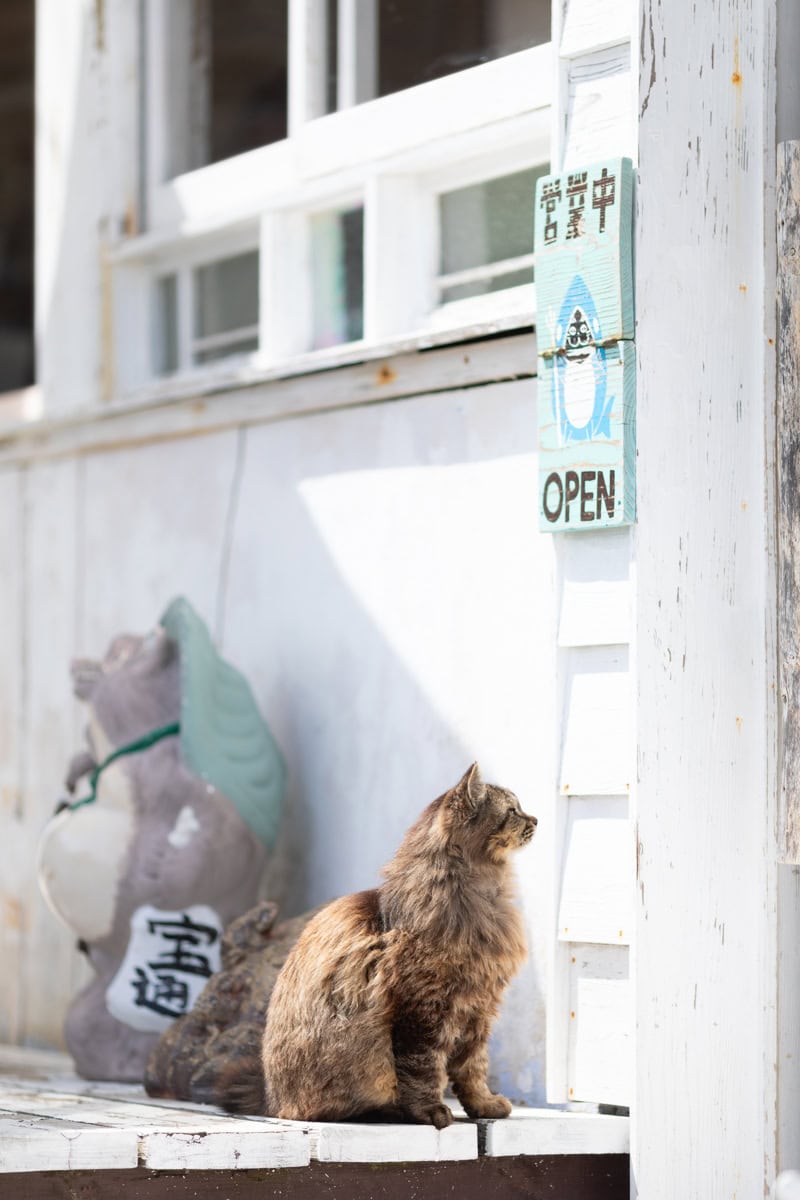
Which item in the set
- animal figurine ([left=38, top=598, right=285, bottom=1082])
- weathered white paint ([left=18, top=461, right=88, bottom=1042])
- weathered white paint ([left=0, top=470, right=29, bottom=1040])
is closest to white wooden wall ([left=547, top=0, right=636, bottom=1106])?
animal figurine ([left=38, top=598, right=285, bottom=1082])

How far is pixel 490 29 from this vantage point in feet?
14.3

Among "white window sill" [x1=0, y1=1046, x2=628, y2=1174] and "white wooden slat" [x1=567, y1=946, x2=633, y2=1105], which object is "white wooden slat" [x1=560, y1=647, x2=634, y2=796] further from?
"white window sill" [x1=0, y1=1046, x2=628, y2=1174]

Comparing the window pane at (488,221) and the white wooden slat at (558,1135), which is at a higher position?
the window pane at (488,221)

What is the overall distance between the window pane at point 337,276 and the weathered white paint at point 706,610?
1538 millimetres

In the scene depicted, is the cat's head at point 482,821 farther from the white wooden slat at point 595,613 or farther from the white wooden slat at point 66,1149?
the white wooden slat at point 66,1149

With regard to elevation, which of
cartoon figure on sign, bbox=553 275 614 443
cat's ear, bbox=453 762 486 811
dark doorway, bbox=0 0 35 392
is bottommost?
cat's ear, bbox=453 762 486 811

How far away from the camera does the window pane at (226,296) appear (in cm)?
528

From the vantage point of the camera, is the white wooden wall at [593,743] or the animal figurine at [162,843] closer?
the white wooden wall at [593,743]

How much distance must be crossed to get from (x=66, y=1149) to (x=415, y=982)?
0.69 m

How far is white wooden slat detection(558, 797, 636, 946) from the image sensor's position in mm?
3334

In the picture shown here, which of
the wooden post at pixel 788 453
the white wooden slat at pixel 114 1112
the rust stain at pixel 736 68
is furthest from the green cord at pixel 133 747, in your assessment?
the rust stain at pixel 736 68

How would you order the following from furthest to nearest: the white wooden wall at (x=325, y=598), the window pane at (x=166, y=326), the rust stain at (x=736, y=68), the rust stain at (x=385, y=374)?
the window pane at (x=166, y=326) → the rust stain at (x=385, y=374) → the white wooden wall at (x=325, y=598) → the rust stain at (x=736, y=68)

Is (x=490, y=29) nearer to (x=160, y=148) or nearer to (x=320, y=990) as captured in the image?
(x=160, y=148)

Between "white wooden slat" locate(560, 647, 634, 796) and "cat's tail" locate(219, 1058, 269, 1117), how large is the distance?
868mm
